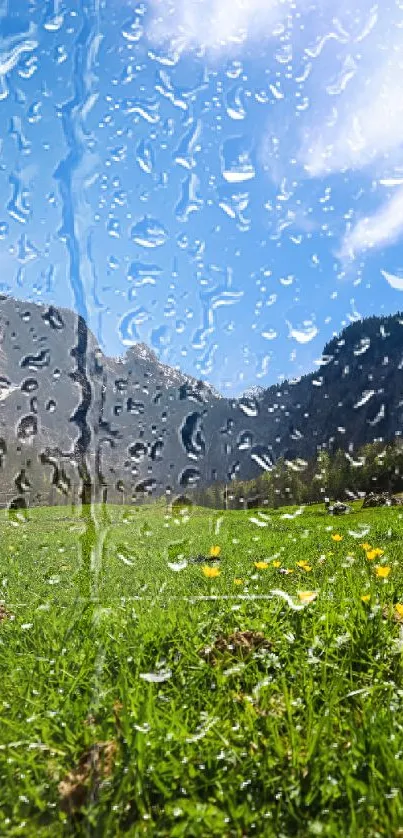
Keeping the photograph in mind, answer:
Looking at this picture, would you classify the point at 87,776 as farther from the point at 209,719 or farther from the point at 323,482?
the point at 323,482

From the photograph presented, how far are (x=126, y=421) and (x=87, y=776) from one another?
26.7m

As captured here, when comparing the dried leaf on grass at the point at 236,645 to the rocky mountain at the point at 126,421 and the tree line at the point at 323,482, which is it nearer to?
the rocky mountain at the point at 126,421

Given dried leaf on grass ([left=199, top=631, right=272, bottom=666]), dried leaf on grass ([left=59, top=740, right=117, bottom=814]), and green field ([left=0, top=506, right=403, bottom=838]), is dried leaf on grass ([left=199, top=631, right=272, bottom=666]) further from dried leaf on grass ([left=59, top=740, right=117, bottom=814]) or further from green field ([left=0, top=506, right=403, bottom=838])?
dried leaf on grass ([left=59, top=740, right=117, bottom=814])

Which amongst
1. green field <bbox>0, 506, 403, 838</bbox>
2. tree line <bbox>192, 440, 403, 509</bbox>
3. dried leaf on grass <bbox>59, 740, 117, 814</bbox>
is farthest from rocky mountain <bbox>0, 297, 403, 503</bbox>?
tree line <bbox>192, 440, 403, 509</bbox>

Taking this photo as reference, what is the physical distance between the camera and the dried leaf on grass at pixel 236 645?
2.92 meters

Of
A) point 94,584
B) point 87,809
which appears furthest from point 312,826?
point 94,584

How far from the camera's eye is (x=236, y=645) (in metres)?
2.96

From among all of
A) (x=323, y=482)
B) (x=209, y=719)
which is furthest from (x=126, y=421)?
(x=209, y=719)

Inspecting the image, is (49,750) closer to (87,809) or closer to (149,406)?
(87,809)

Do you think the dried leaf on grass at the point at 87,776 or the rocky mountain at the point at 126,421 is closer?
the dried leaf on grass at the point at 87,776

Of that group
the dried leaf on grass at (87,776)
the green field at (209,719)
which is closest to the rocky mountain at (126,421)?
the green field at (209,719)

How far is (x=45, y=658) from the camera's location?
127 inches

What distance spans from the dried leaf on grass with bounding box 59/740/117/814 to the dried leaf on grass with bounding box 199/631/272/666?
830 millimetres

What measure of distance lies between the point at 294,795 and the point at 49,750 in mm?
970
